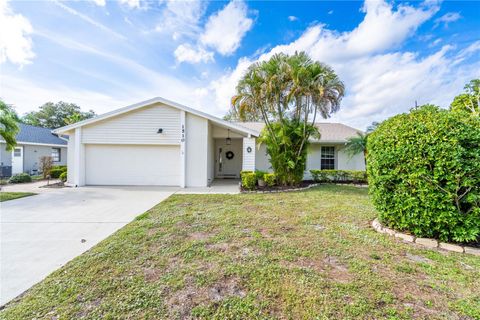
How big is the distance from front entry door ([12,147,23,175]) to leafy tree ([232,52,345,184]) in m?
18.3

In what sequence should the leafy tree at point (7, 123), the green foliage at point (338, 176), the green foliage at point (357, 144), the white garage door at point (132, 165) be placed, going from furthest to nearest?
the green foliage at point (357, 144)
the green foliage at point (338, 176)
the white garage door at point (132, 165)
the leafy tree at point (7, 123)

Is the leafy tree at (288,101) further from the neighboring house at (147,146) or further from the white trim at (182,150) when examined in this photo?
the white trim at (182,150)

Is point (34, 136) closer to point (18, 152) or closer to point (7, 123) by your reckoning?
point (18, 152)

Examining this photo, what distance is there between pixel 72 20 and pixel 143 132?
499cm

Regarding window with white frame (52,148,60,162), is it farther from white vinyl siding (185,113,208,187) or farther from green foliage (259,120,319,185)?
green foliage (259,120,319,185)

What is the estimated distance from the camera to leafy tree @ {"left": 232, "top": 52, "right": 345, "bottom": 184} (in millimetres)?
8633

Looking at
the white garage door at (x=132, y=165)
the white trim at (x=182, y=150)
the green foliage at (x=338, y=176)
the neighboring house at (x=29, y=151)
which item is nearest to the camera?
the white trim at (x=182, y=150)

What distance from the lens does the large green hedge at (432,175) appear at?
333 centimetres

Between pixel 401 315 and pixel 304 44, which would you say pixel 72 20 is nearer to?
pixel 304 44

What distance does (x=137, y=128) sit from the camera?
10.0 m

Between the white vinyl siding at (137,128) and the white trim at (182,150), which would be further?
the white vinyl siding at (137,128)

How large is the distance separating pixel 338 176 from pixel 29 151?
23938mm

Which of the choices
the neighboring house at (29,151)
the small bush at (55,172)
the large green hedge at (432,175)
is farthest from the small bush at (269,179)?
Result: the neighboring house at (29,151)

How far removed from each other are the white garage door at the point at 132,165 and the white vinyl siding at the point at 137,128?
0.47 meters
